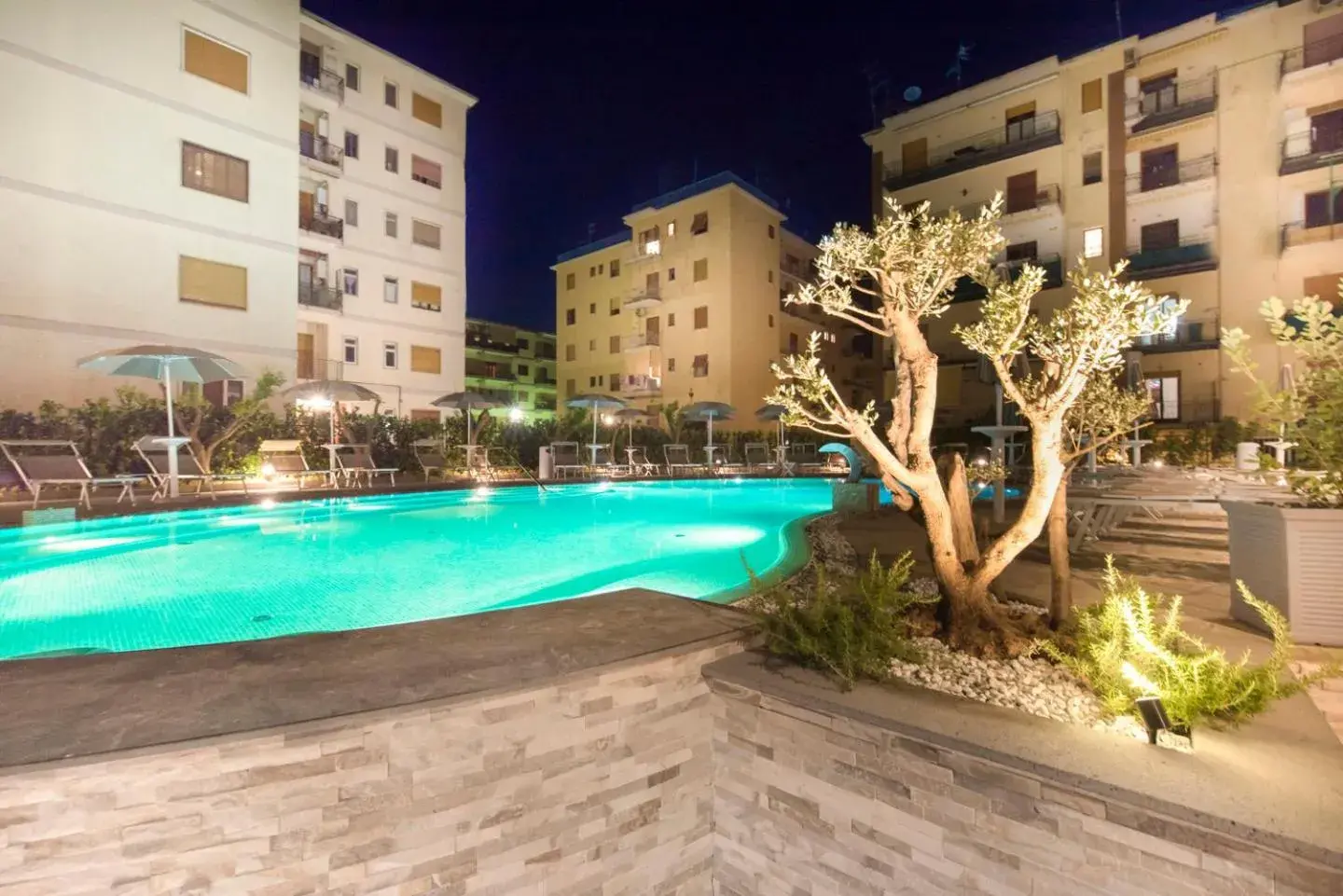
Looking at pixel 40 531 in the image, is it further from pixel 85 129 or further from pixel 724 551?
pixel 85 129

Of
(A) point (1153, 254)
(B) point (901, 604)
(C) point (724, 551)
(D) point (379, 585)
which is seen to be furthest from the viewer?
(A) point (1153, 254)

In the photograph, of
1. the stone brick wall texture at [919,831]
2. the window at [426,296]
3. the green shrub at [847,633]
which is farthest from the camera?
the window at [426,296]

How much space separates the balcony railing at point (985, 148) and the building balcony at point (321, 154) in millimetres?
19241

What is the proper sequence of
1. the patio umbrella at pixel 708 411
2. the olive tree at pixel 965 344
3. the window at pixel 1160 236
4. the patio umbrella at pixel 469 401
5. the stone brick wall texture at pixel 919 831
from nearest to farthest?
the stone brick wall texture at pixel 919 831 → the olive tree at pixel 965 344 → the patio umbrella at pixel 469 401 → the patio umbrella at pixel 708 411 → the window at pixel 1160 236

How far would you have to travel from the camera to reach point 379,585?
534cm

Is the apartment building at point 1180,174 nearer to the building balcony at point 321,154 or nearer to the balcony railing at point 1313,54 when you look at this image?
the balcony railing at point 1313,54

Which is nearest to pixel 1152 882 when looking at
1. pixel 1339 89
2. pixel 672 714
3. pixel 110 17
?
pixel 672 714

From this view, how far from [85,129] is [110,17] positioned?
109 inches

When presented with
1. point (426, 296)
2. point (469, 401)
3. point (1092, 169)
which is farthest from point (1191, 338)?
point (426, 296)

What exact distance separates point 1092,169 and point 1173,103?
253cm

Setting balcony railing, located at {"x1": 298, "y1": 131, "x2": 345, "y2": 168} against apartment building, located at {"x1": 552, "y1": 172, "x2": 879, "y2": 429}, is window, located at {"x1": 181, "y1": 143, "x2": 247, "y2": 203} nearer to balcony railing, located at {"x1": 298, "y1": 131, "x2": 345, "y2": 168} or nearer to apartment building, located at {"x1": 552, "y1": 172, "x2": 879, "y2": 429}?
balcony railing, located at {"x1": 298, "y1": 131, "x2": 345, "y2": 168}

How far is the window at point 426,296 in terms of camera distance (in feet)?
78.1

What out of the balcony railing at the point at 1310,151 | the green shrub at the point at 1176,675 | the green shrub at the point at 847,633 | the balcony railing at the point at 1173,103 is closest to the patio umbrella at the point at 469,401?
the green shrub at the point at 847,633

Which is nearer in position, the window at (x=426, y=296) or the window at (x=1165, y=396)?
the window at (x=1165, y=396)
